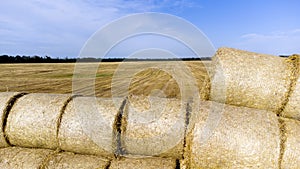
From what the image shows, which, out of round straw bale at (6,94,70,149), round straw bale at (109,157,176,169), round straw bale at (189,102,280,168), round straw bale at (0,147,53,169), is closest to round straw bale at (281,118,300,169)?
round straw bale at (189,102,280,168)

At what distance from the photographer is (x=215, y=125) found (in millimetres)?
3578

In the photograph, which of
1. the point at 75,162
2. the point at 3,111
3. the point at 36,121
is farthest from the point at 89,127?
the point at 3,111

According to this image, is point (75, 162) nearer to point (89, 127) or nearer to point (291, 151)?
point (89, 127)

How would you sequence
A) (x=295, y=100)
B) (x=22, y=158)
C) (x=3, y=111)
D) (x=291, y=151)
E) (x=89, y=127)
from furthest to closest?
(x=3, y=111) < (x=22, y=158) < (x=89, y=127) < (x=295, y=100) < (x=291, y=151)

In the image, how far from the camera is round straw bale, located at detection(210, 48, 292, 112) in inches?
149

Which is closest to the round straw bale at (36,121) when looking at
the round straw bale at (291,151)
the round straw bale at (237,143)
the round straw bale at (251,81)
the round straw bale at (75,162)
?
the round straw bale at (75,162)

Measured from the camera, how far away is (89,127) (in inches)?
157

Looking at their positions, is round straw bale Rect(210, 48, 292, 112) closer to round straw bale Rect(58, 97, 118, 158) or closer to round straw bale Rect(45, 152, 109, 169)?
round straw bale Rect(58, 97, 118, 158)

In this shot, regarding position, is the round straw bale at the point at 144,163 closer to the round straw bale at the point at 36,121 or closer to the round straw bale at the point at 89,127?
the round straw bale at the point at 89,127

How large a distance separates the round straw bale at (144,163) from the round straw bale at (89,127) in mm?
165

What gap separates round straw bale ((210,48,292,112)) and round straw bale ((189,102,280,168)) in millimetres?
259

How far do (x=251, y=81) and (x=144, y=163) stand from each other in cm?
160

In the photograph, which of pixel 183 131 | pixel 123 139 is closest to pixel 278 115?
pixel 183 131

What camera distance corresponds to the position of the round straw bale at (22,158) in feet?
13.4
